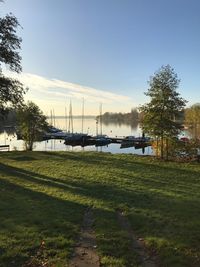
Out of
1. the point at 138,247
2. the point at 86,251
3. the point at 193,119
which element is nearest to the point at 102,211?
the point at 138,247

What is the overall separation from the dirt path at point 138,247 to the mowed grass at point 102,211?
0.14 meters

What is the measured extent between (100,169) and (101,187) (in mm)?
6504

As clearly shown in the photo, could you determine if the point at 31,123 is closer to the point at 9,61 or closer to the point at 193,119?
the point at 9,61

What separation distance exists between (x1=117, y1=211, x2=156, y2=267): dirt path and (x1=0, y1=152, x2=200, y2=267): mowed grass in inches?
5.7

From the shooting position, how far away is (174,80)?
30.6 meters

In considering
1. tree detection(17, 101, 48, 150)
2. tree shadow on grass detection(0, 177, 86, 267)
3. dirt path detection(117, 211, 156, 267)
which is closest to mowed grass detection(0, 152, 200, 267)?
tree shadow on grass detection(0, 177, 86, 267)

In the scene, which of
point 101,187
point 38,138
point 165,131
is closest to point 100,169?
point 101,187

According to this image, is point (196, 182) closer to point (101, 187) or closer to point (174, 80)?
point (101, 187)

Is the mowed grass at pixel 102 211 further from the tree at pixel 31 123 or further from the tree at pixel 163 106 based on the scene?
the tree at pixel 31 123

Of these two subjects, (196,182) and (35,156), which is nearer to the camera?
(196,182)

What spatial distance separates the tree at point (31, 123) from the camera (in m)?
51.6

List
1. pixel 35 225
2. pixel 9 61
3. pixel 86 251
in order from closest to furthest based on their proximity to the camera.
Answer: pixel 86 251 < pixel 35 225 < pixel 9 61

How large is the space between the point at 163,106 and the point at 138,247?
2243cm

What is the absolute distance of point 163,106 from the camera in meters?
30.5
